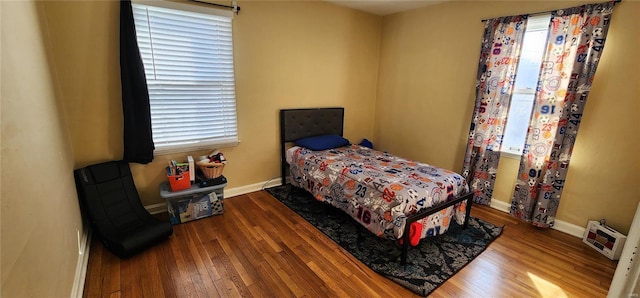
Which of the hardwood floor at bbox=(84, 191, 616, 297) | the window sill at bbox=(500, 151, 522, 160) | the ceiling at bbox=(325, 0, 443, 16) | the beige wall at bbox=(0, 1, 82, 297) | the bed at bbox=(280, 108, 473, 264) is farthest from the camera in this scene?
the ceiling at bbox=(325, 0, 443, 16)

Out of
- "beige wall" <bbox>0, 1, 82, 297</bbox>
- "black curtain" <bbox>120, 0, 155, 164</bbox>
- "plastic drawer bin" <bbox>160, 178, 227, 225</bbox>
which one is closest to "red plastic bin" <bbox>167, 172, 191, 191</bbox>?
"plastic drawer bin" <bbox>160, 178, 227, 225</bbox>

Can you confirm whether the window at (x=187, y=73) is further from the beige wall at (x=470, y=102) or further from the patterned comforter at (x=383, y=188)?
the beige wall at (x=470, y=102)

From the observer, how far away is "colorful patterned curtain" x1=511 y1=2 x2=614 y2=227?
225cm

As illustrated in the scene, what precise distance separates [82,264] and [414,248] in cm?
256

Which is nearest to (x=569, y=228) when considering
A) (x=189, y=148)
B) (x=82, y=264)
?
(x=189, y=148)

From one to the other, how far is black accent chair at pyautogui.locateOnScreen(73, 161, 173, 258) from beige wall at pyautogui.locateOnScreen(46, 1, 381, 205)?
0.21 meters

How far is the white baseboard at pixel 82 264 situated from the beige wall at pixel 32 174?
0.23ft

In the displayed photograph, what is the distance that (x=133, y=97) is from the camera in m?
2.33

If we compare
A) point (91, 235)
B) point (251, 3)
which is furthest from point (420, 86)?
point (91, 235)

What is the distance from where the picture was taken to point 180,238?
7.71ft

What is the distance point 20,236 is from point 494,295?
8.45ft

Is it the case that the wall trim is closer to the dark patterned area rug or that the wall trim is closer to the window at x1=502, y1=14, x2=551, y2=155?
the dark patterned area rug

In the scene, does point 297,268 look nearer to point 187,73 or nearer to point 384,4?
point 187,73

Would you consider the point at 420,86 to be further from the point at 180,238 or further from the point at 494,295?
the point at 180,238
